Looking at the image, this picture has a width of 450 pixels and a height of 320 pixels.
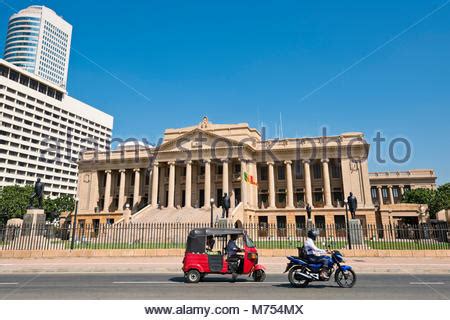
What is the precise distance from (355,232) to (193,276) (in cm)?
1536

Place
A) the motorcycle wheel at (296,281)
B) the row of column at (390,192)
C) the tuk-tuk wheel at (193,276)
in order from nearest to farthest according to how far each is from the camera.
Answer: the motorcycle wheel at (296,281) < the tuk-tuk wheel at (193,276) < the row of column at (390,192)

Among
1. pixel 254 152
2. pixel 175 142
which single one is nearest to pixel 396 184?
pixel 254 152

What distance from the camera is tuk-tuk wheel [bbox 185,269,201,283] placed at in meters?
11.1

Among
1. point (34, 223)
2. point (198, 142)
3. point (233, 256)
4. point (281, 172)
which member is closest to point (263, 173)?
point (281, 172)

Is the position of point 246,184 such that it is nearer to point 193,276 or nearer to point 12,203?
point 193,276

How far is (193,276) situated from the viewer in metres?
11.2

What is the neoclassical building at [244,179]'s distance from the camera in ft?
151

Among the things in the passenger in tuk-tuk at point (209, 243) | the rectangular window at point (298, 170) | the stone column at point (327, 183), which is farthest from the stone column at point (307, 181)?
the passenger in tuk-tuk at point (209, 243)

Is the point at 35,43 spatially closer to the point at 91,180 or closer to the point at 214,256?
the point at 91,180

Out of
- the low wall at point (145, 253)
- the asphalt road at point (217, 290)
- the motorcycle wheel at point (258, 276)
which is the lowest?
the asphalt road at point (217, 290)

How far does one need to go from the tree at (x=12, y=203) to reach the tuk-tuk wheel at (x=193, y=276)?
2212 inches

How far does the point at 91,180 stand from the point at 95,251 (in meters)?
41.0

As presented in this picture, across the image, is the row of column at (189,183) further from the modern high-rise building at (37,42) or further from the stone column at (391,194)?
the modern high-rise building at (37,42)

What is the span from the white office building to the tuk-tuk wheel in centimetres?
9703
